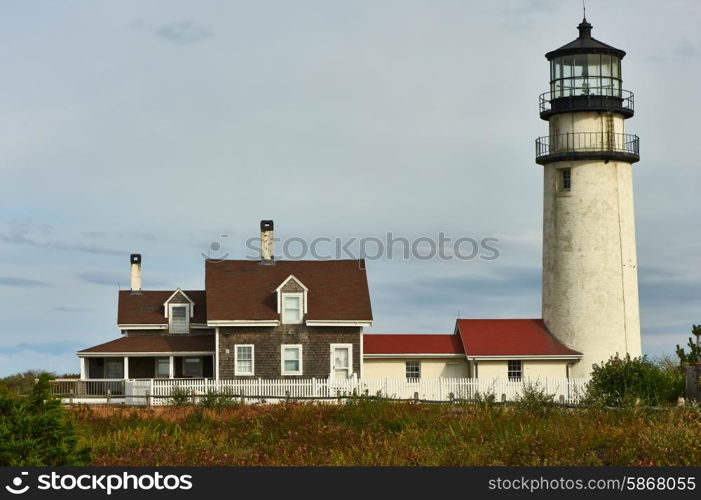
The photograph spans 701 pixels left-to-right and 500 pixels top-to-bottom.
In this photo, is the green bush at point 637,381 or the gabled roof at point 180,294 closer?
the green bush at point 637,381

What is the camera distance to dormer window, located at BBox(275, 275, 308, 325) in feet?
142

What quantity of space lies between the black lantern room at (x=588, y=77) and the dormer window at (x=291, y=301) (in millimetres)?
11987

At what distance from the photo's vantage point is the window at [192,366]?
44.8m

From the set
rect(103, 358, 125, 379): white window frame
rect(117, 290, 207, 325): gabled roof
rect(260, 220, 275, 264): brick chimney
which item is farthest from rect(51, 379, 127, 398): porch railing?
rect(260, 220, 275, 264): brick chimney

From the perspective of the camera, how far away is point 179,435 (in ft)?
76.4

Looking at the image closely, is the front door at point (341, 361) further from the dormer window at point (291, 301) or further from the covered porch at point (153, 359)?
the covered porch at point (153, 359)

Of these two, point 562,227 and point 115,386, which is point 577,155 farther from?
point 115,386

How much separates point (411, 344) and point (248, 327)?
21.0 ft

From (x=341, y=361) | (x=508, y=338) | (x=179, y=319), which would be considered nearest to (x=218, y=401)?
(x=341, y=361)

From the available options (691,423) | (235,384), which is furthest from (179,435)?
(235,384)

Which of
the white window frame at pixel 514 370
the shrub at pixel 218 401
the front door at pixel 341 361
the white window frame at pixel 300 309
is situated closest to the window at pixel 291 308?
the white window frame at pixel 300 309

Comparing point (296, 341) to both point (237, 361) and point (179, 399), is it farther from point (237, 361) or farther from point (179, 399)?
point (179, 399)

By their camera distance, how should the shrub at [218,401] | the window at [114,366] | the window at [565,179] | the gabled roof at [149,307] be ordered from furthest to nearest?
the gabled roof at [149,307] → the window at [114,366] → the window at [565,179] → the shrub at [218,401]

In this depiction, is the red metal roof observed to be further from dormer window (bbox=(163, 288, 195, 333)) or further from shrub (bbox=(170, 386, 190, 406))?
shrub (bbox=(170, 386, 190, 406))
